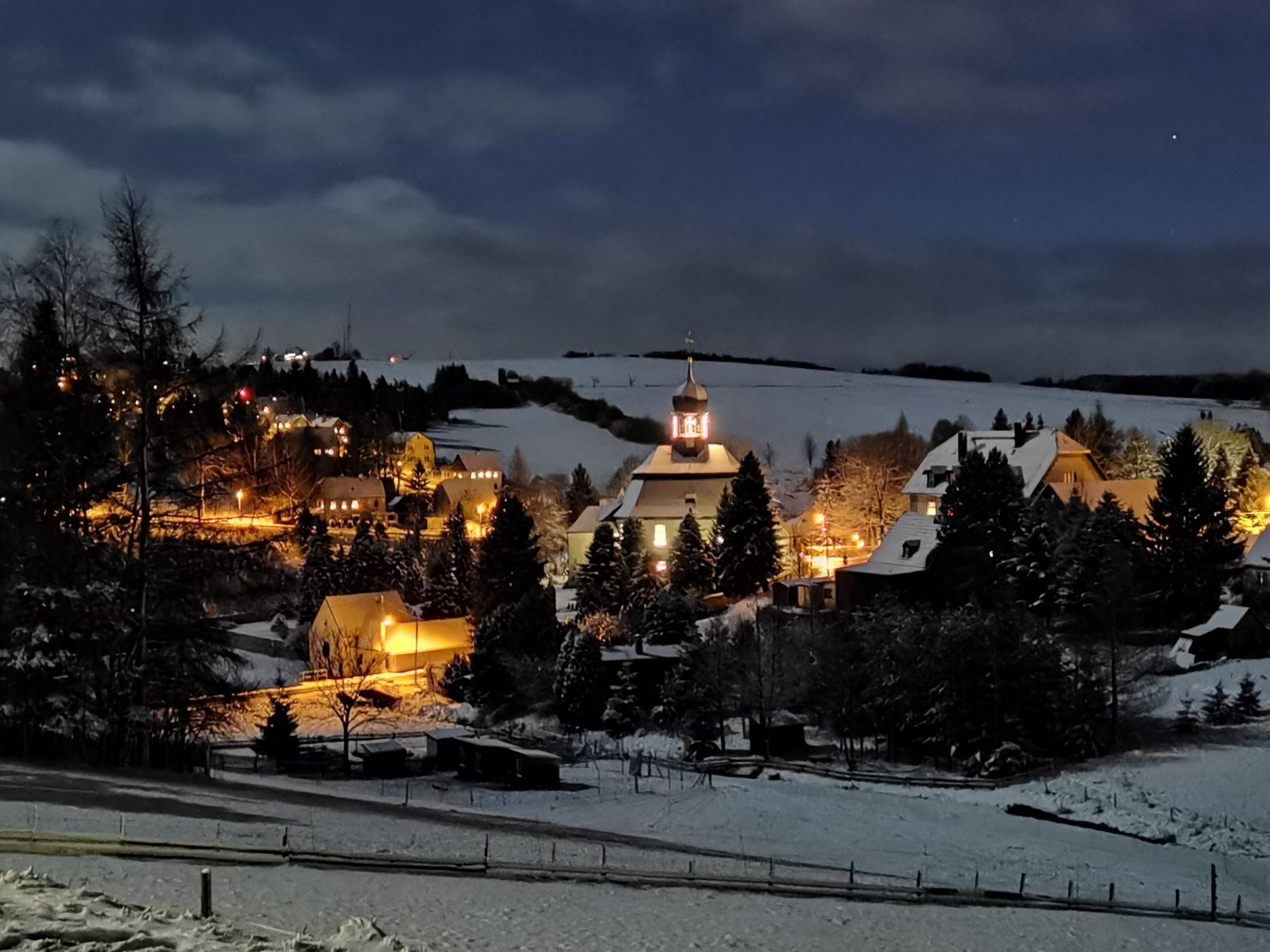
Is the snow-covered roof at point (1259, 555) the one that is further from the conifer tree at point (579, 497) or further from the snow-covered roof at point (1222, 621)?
the conifer tree at point (579, 497)

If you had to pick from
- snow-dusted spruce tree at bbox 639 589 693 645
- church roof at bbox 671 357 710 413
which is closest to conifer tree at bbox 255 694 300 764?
snow-dusted spruce tree at bbox 639 589 693 645

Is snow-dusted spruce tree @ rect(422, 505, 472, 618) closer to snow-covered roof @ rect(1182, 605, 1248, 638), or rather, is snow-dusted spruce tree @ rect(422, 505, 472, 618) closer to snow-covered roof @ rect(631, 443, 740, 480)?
snow-covered roof @ rect(631, 443, 740, 480)

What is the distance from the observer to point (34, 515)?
2044 centimetres

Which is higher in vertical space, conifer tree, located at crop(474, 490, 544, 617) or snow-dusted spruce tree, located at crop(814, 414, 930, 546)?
snow-dusted spruce tree, located at crop(814, 414, 930, 546)

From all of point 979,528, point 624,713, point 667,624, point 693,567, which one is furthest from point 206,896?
point 693,567

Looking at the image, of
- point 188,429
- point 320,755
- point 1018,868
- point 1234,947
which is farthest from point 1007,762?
point 188,429

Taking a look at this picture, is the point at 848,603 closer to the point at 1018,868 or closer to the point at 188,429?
the point at 1018,868

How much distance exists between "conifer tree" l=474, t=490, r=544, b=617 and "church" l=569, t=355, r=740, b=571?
936cm

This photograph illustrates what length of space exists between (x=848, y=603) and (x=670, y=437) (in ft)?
92.4

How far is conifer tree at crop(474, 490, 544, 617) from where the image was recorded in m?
54.8

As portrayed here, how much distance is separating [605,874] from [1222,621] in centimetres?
3374

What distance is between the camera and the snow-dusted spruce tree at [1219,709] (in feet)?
111

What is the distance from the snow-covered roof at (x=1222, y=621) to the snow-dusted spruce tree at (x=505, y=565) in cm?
2975

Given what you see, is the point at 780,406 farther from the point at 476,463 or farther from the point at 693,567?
the point at 693,567
